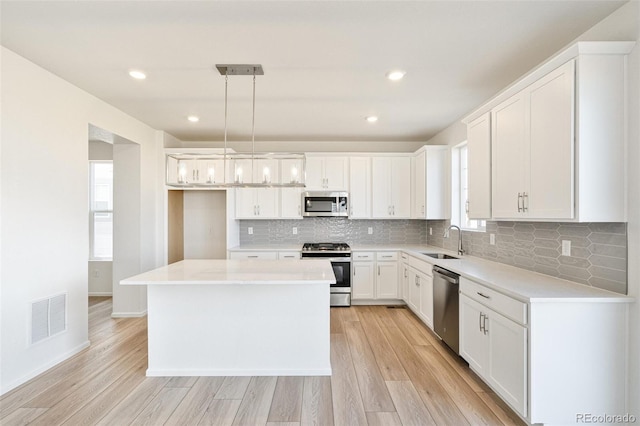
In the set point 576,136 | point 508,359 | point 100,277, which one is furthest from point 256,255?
point 576,136

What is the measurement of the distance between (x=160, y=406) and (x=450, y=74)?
140 inches

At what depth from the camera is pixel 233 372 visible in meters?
2.74

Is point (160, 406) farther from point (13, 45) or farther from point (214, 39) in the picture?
point (13, 45)

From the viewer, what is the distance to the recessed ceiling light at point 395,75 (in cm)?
276

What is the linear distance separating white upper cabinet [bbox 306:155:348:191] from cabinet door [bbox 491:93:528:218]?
2577 millimetres

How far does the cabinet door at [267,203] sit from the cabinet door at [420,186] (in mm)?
2204

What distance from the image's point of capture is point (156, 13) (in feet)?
6.48

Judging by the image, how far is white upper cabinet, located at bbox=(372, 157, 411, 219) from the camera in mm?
5078

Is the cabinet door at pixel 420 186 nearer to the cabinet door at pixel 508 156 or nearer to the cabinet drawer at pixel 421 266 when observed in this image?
the cabinet drawer at pixel 421 266

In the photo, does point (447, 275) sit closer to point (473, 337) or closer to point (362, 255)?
point (473, 337)

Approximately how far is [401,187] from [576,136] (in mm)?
3135

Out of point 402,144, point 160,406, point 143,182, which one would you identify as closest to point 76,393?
point 160,406

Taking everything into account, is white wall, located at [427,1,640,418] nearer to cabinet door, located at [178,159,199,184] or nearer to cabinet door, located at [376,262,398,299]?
cabinet door, located at [376,262,398,299]

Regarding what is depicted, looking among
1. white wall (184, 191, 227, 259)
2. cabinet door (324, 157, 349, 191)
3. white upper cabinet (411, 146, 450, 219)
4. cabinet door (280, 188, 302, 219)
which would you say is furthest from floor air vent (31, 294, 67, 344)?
white upper cabinet (411, 146, 450, 219)
